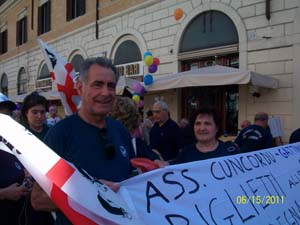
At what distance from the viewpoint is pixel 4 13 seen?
92.7ft

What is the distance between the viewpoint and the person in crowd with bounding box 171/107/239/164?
10.8 ft

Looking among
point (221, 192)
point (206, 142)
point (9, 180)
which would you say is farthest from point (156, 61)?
point (221, 192)

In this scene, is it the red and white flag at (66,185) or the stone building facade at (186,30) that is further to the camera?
the stone building facade at (186,30)

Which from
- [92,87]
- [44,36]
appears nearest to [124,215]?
[92,87]

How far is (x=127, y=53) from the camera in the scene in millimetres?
13633

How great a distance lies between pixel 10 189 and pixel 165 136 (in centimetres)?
323

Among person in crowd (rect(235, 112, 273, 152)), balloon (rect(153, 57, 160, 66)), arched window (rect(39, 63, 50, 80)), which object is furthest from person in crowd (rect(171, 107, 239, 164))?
arched window (rect(39, 63, 50, 80))

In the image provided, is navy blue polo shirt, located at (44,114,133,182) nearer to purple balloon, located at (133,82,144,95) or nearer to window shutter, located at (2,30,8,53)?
purple balloon, located at (133,82,144,95)

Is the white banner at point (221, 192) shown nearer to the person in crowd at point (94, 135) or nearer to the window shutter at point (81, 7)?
the person in crowd at point (94, 135)

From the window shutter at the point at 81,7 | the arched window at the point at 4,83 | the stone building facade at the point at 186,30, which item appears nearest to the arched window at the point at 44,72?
the stone building facade at the point at 186,30

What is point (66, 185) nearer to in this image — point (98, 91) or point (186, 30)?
point (98, 91)

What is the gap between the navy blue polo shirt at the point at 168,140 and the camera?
554 cm

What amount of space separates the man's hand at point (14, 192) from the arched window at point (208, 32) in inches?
310

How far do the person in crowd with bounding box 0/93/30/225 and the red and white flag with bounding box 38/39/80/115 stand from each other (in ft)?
3.88
